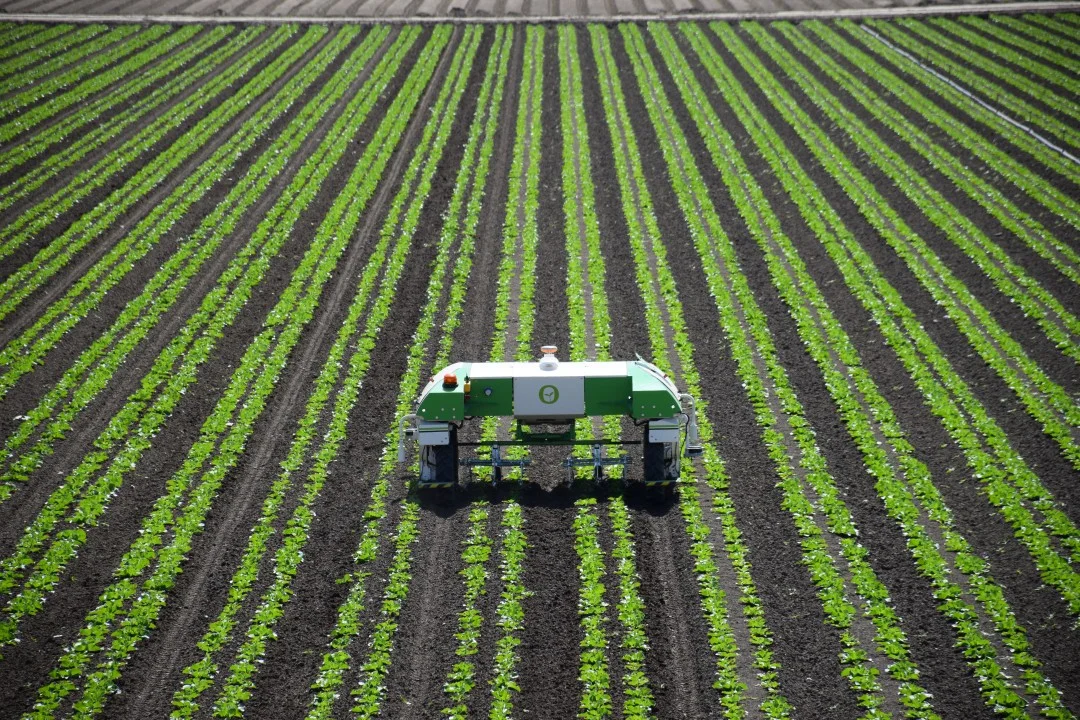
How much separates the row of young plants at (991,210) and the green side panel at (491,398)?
1308cm

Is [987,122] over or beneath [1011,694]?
over

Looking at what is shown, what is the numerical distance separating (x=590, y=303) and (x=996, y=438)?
10.1m

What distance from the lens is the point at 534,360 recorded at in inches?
897

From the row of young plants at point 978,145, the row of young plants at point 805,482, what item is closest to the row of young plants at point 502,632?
the row of young plants at point 805,482

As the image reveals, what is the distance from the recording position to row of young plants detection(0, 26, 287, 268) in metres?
30.1

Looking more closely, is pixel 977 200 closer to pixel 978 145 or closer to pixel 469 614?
pixel 978 145

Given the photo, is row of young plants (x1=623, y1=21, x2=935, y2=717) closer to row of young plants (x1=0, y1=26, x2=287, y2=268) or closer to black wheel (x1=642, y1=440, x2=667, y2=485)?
black wheel (x1=642, y1=440, x2=667, y2=485)

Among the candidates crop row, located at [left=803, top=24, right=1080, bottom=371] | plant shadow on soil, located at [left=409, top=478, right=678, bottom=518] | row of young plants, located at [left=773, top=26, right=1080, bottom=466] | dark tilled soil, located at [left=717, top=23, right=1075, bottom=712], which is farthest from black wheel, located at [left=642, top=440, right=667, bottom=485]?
crop row, located at [left=803, top=24, right=1080, bottom=371]

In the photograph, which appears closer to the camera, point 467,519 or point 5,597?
point 5,597

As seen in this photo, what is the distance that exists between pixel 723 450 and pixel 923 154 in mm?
19981

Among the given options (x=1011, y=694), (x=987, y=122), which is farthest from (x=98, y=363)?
(x=987, y=122)

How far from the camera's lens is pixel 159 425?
20359 millimetres

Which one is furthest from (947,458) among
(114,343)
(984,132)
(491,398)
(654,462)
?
(984,132)

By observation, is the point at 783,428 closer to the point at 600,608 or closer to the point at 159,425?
the point at 600,608
